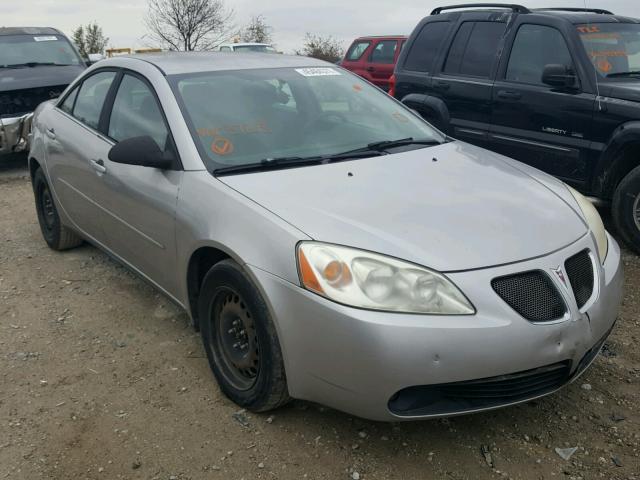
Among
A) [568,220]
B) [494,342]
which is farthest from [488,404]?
[568,220]

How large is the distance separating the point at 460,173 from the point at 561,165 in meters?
2.53

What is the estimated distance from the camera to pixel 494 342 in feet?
7.50

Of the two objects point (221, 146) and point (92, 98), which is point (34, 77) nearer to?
point (92, 98)

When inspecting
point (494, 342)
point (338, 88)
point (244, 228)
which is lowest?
point (494, 342)

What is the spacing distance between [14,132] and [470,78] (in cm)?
575

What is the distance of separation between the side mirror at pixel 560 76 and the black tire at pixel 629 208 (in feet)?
2.96

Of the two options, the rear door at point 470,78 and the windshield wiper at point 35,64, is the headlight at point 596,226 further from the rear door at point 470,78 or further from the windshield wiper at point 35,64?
the windshield wiper at point 35,64

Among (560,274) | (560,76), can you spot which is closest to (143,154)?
(560,274)

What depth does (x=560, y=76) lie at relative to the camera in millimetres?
5195

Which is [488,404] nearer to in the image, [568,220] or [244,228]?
[568,220]

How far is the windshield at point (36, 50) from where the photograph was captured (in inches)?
359

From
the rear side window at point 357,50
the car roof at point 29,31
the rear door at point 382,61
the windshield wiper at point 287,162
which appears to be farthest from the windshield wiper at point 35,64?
the rear side window at point 357,50

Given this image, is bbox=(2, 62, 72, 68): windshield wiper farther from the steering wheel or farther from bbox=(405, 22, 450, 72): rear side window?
the steering wheel

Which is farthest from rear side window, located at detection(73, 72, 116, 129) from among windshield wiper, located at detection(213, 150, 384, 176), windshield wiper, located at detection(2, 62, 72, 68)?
windshield wiper, located at detection(2, 62, 72, 68)
